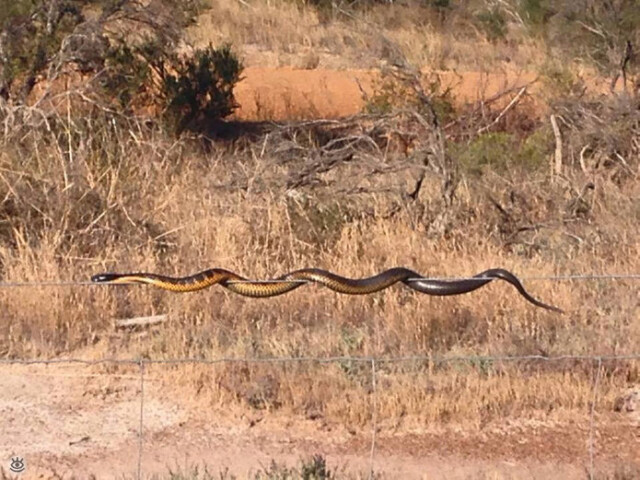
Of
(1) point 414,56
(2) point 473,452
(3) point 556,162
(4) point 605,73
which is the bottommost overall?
(2) point 473,452

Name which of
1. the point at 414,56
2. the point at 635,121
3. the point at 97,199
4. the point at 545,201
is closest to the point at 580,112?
the point at 635,121

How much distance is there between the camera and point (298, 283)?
19.6ft

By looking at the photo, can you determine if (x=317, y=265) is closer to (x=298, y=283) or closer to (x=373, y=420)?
(x=373, y=420)

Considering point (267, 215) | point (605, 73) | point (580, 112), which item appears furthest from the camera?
point (605, 73)

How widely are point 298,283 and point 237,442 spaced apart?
39.3 inches

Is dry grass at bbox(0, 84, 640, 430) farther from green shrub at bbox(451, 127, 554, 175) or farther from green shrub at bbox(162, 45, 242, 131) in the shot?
green shrub at bbox(162, 45, 242, 131)

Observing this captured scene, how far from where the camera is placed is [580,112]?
11.5m

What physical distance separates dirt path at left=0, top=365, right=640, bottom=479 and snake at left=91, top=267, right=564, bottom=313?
2.65 feet

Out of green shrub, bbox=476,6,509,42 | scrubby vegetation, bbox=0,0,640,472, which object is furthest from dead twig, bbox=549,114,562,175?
green shrub, bbox=476,6,509,42

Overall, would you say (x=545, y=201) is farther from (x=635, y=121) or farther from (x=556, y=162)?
(x=635, y=121)

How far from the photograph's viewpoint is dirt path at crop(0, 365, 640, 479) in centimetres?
595

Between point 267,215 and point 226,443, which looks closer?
point 226,443

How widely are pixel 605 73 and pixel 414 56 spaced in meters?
8.32

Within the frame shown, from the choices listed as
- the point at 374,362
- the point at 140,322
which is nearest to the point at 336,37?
the point at 140,322
